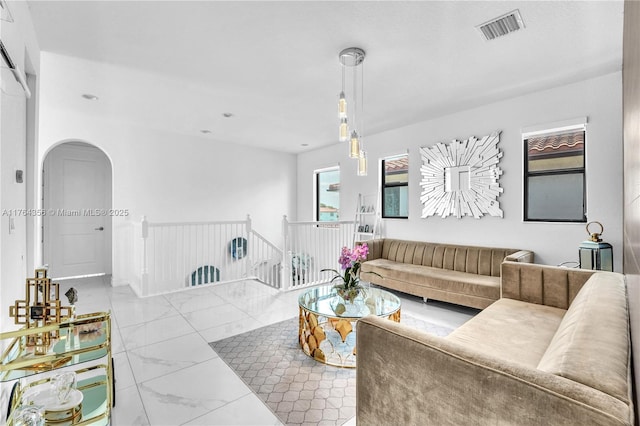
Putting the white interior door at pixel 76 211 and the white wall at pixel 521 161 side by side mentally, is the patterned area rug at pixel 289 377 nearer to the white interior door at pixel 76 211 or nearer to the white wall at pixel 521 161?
the white wall at pixel 521 161

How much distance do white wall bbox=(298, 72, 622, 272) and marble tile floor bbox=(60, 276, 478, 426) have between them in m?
1.11

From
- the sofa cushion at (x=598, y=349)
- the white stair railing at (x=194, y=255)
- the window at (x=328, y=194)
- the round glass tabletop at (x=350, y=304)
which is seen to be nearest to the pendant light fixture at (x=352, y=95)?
the round glass tabletop at (x=350, y=304)

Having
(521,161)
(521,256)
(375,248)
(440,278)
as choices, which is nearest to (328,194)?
(375,248)

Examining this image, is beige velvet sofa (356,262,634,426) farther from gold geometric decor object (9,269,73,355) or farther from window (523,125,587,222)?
window (523,125,587,222)

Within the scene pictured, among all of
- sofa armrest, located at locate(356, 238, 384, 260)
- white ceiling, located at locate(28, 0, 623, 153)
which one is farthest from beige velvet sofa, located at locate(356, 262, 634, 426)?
sofa armrest, located at locate(356, 238, 384, 260)

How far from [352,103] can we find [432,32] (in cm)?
159

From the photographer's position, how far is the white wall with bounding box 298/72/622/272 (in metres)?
3.03

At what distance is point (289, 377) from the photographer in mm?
2205

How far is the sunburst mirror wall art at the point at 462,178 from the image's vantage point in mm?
3891

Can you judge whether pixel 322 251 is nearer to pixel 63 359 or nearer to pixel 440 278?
pixel 440 278

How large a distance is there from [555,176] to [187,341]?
14.4 feet

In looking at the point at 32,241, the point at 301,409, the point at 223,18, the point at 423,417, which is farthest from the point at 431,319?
the point at 32,241

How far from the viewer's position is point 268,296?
4.17m

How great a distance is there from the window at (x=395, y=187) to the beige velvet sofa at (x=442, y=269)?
62cm
